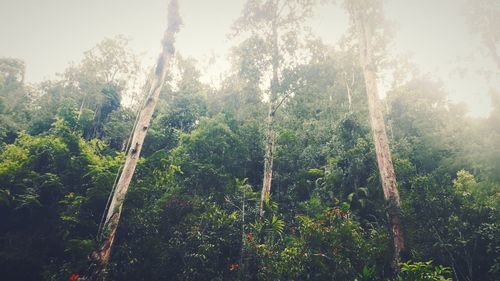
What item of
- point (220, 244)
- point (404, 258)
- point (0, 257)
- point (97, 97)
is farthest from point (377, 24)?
point (97, 97)

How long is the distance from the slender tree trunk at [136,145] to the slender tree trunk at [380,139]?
7.08 metres

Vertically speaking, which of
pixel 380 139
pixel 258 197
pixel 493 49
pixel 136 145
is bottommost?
pixel 258 197

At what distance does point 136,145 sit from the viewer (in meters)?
8.92

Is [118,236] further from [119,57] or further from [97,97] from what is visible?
[119,57]

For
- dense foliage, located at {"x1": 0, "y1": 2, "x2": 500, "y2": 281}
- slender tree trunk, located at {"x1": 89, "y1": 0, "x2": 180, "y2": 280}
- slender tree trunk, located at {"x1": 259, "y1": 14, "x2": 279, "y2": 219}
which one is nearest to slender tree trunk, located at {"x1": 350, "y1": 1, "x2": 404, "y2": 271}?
dense foliage, located at {"x1": 0, "y1": 2, "x2": 500, "y2": 281}

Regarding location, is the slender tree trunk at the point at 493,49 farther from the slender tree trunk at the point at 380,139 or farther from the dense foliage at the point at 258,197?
the slender tree trunk at the point at 380,139

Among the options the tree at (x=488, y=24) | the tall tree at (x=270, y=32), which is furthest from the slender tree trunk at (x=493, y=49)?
the tall tree at (x=270, y=32)

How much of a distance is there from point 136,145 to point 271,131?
21.8ft

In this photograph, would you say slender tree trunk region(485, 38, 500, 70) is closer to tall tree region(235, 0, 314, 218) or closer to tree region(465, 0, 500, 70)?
tree region(465, 0, 500, 70)

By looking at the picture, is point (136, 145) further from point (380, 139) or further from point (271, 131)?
point (380, 139)

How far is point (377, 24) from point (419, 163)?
24.9ft

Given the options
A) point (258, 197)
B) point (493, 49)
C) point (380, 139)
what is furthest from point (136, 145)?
point (493, 49)

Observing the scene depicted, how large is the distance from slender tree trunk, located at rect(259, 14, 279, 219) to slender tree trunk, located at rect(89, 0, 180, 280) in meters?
4.81

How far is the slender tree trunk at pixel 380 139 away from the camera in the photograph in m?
8.35
